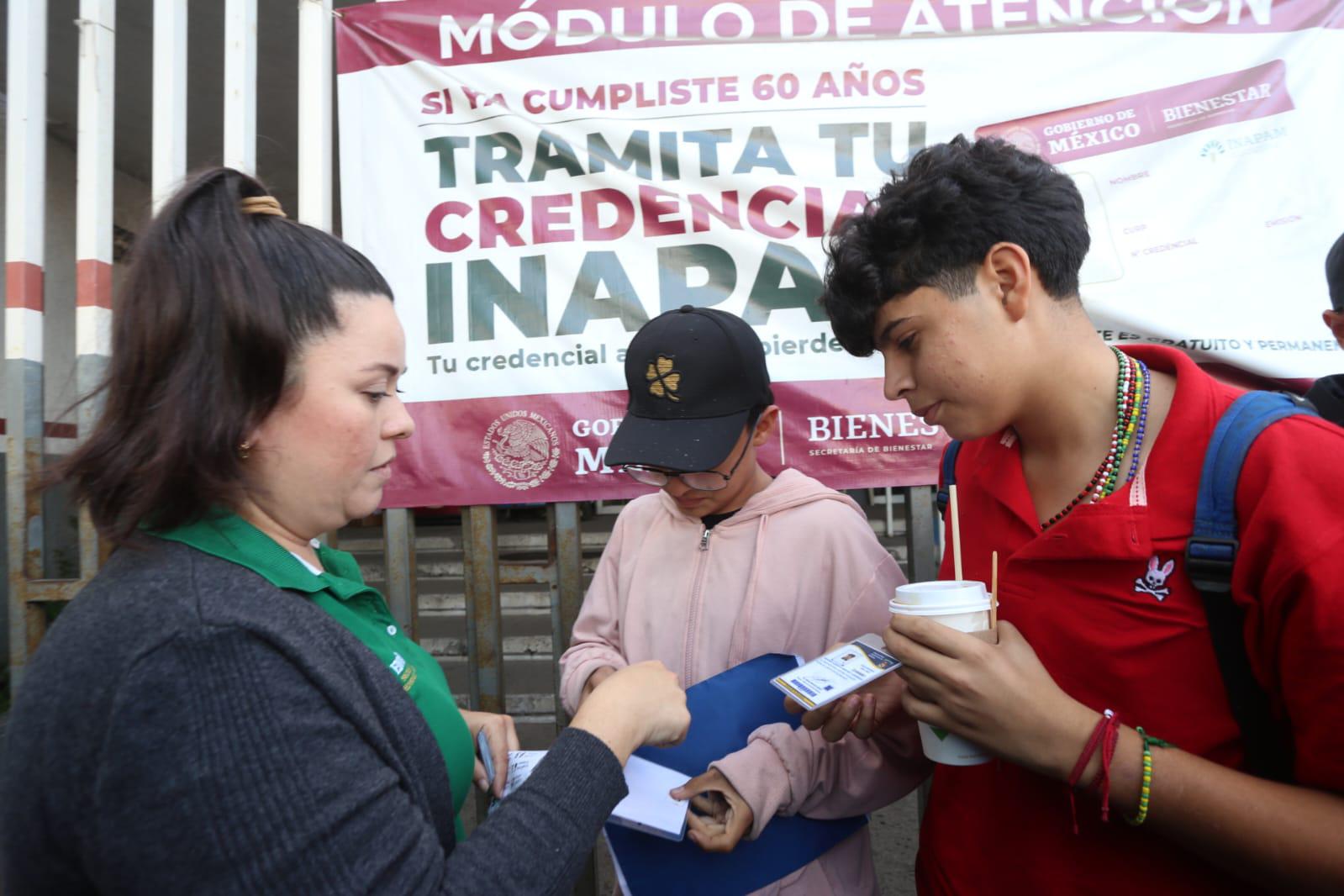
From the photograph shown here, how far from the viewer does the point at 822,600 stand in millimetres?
1650

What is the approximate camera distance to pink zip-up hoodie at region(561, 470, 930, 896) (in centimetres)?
149

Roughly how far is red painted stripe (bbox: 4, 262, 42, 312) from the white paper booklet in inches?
108

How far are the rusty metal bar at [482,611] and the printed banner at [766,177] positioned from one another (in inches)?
6.4

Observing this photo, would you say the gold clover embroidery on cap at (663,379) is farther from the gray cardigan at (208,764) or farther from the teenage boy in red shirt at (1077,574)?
the gray cardigan at (208,764)

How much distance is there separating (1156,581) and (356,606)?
123cm

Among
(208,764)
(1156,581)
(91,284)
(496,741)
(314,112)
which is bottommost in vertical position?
(496,741)

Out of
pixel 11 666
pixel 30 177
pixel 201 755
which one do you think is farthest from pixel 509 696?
pixel 201 755

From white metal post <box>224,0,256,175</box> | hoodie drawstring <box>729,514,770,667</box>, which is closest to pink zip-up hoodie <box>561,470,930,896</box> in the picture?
hoodie drawstring <box>729,514,770,667</box>

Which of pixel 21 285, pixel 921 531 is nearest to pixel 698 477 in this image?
pixel 921 531

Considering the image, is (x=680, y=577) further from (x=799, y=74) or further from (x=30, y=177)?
(x=30, y=177)

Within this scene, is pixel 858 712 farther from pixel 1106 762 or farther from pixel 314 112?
pixel 314 112

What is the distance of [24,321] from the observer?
2.83 meters

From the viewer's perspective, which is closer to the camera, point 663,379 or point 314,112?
point 663,379

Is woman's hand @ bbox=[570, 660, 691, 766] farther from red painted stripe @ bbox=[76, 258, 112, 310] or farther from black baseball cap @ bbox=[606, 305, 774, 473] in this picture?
red painted stripe @ bbox=[76, 258, 112, 310]
